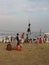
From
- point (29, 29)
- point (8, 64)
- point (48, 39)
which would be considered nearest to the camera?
point (8, 64)

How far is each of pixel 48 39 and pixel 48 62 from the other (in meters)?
17.8

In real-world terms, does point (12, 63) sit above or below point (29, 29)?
below

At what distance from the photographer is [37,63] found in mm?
13477

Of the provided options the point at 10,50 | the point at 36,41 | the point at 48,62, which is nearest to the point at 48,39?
the point at 36,41

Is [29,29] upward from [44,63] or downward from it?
upward

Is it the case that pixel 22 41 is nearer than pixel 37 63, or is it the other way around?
pixel 37 63

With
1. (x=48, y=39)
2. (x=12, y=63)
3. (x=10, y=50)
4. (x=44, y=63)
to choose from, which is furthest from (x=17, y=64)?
(x=48, y=39)

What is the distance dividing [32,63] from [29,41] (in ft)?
43.7

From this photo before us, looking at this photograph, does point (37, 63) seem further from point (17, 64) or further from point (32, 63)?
point (17, 64)

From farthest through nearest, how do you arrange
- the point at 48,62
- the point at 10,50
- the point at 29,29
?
the point at 29,29 → the point at 10,50 → the point at 48,62

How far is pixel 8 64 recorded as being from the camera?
511 inches

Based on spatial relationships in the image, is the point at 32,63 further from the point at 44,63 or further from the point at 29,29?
the point at 29,29

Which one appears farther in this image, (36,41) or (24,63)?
(36,41)

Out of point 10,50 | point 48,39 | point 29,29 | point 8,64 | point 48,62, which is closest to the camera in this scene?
point 8,64
